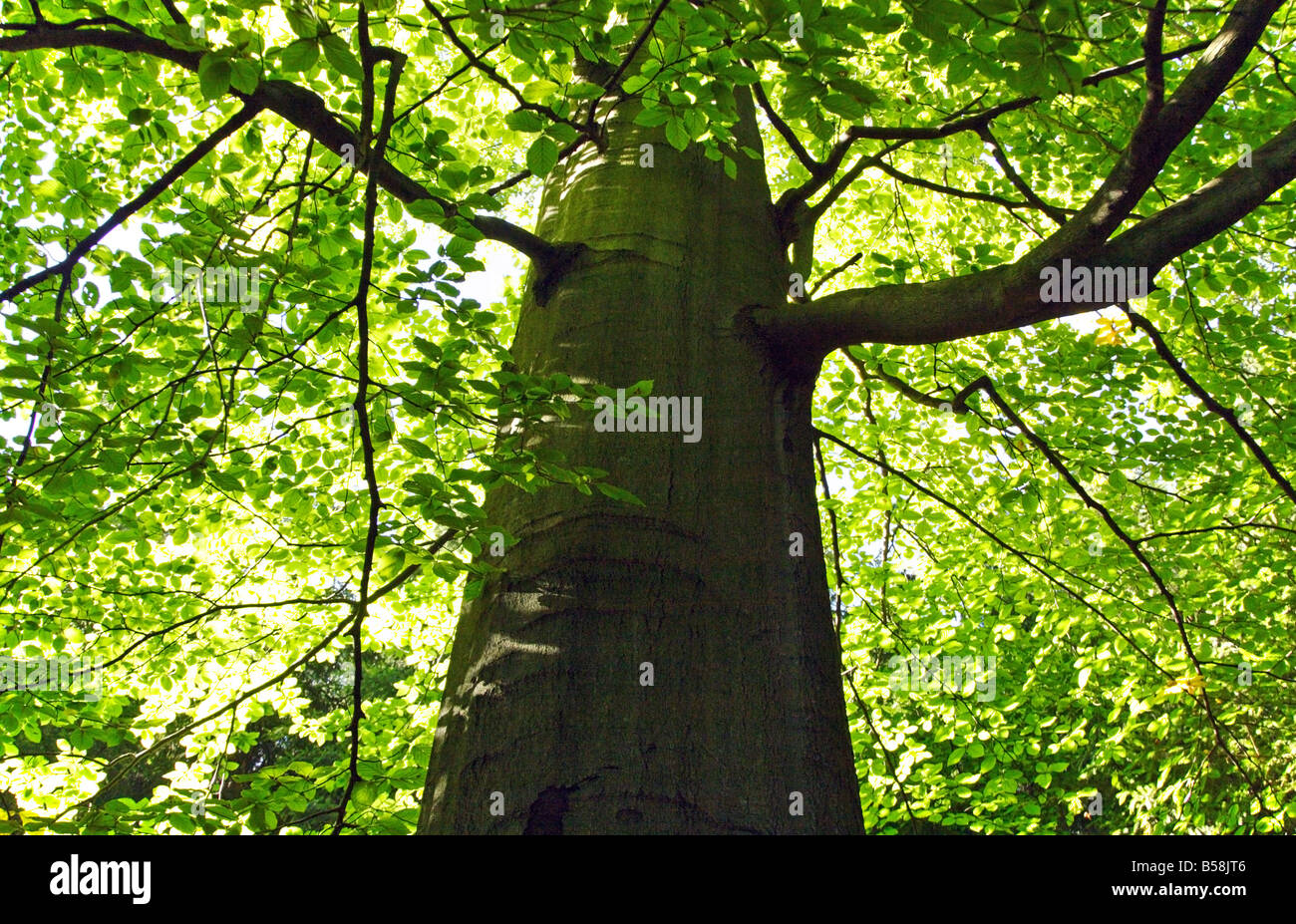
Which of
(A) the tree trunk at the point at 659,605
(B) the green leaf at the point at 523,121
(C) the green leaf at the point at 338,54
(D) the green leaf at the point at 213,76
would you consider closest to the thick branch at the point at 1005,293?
(A) the tree trunk at the point at 659,605

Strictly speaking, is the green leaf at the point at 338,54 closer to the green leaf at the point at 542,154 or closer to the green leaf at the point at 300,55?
the green leaf at the point at 300,55

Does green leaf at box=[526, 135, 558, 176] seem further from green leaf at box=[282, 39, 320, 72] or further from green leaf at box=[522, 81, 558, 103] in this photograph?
green leaf at box=[282, 39, 320, 72]

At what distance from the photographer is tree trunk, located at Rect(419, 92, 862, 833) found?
185 cm

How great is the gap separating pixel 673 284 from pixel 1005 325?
1042 mm

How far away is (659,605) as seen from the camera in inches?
82.0

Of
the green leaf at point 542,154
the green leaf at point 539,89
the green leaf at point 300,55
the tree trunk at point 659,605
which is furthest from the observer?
the green leaf at point 542,154

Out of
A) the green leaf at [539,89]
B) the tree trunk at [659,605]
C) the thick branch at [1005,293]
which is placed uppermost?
the green leaf at [539,89]

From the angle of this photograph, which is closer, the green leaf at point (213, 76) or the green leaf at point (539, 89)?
the green leaf at point (213, 76)

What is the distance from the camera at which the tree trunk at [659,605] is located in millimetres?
A: 1847

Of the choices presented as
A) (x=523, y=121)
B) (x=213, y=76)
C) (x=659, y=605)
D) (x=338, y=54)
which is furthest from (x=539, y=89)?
(x=659, y=605)

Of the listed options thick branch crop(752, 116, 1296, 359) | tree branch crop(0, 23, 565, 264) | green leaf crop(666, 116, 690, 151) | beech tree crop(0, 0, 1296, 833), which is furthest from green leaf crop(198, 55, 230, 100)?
thick branch crop(752, 116, 1296, 359)

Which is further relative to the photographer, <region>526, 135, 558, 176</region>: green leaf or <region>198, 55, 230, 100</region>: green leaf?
<region>526, 135, 558, 176</region>: green leaf

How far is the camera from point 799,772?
1970mm
